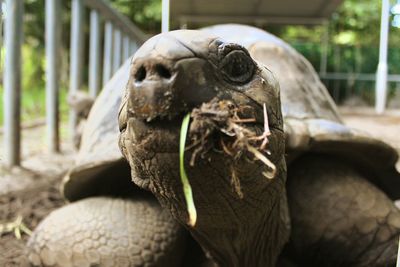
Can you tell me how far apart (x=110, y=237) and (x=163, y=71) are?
101 centimetres

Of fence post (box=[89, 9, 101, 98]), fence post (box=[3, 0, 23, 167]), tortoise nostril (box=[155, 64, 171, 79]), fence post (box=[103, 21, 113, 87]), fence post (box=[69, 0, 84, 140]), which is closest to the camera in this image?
tortoise nostril (box=[155, 64, 171, 79])

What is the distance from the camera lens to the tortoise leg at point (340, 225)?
2.00 meters

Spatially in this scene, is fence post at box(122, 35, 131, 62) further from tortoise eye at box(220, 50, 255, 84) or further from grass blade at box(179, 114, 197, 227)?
grass blade at box(179, 114, 197, 227)

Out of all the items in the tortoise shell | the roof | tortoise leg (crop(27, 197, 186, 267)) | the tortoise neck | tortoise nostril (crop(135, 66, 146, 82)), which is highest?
the roof

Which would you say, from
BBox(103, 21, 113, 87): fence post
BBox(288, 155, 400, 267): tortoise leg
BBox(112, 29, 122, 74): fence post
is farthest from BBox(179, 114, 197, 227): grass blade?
BBox(112, 29, 122, 74): fence post

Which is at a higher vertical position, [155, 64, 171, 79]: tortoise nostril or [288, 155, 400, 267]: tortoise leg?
[155, 64, 171, 79]: tortoise nostril

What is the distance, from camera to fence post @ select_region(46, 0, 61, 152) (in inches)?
170

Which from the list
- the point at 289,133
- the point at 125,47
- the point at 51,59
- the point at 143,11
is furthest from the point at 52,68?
the point at 143,11

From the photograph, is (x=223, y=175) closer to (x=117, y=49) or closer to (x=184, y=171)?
(x=184, y=171)

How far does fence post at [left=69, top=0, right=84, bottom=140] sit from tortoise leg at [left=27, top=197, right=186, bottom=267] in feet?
10.4

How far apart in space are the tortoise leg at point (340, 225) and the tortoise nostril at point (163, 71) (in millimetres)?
1184

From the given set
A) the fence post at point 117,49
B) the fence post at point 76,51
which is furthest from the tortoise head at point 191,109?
the fence post at point 117,49

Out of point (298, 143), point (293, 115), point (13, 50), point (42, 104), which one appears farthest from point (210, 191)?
point (42, 104)

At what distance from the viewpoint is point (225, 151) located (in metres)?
1.03
